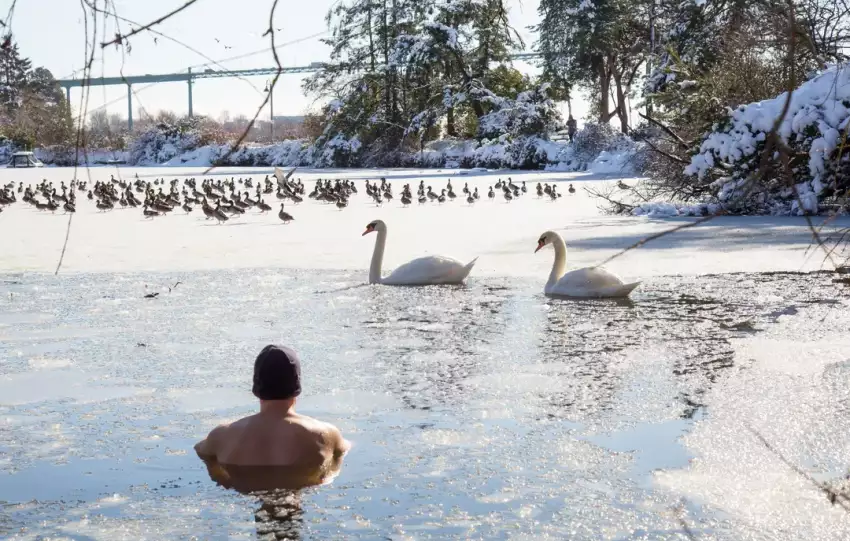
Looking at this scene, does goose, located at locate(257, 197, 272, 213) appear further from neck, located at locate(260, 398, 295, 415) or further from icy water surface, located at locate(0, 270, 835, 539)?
neck, located at locate(260, 398, 295, 415)

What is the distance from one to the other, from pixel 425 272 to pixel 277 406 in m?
6.19

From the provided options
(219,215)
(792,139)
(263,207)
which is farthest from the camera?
(263,207)

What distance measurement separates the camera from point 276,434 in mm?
4934

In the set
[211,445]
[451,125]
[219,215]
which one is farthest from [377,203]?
[451,125]

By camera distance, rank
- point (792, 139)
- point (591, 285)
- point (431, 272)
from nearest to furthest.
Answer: point (591, 285)
point (431, 272)
point (792, 139)

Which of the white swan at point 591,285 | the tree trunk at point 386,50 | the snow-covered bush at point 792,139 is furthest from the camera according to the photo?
the tree trunk at point 386,50

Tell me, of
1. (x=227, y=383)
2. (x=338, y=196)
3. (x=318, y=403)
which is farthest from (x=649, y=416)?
(x=338, y=196)

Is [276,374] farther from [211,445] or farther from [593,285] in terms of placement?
[593,285]

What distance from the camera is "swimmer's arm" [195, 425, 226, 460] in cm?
499

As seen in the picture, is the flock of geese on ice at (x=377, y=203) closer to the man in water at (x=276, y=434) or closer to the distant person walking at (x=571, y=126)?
the man in water at (x=276, y=434)

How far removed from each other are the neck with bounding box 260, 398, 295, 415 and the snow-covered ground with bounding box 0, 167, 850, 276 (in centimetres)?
706

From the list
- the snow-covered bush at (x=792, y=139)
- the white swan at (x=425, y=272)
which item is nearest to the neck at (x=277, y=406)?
the white swan at (x=425, y=272)

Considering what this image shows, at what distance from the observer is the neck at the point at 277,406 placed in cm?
495

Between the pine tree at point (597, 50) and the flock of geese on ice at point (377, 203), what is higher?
the pine tree at point (597, 50)
